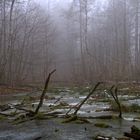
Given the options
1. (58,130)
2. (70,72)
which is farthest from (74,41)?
(58,130)

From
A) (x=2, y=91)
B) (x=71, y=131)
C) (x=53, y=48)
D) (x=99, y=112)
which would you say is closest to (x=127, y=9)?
(x=53, y=48)

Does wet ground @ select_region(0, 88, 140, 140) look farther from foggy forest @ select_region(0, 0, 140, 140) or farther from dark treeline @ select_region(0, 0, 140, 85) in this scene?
dark treeline @ select_region(0, 0, 140, 85)

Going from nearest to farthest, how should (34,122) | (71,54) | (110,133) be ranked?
(110,133)
(34,122)
(71,54)

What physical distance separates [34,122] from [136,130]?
3.47 metres

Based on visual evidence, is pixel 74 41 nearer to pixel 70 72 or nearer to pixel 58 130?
pixel 70 72

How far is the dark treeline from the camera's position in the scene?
Result: 132 ft

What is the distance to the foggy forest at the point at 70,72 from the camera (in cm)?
893

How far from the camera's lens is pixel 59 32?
206 feet

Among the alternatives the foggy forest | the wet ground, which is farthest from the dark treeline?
the wet ground

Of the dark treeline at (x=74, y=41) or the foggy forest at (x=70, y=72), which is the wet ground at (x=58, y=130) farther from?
the dark treeline at (x=74, y=41)

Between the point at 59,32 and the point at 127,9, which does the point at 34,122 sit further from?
the point at 59,32

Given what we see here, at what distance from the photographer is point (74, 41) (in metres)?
62.4

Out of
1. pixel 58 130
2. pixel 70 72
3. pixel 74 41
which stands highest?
pixel 74 41

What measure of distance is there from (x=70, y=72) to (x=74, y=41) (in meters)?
12.3
